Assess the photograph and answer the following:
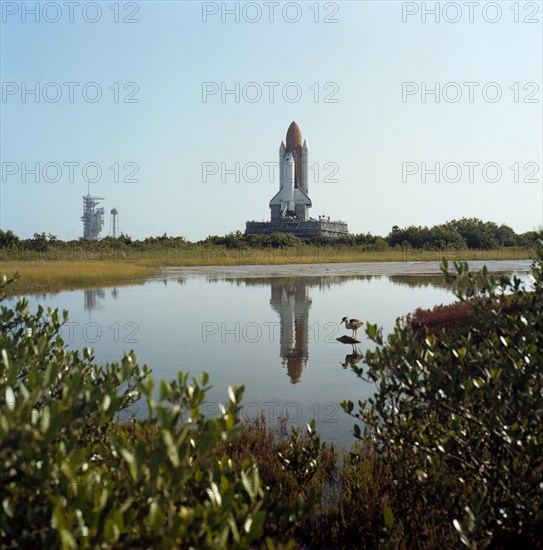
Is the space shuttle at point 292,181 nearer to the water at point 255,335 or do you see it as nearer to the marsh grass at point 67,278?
the marsh grass at point 67,278

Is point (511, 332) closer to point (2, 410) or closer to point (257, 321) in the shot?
point (2, 410)

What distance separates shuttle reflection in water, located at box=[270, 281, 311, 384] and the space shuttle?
93.6m

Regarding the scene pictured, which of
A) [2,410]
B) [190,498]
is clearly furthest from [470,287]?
[2,410]

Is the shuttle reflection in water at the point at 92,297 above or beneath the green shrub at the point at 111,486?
beneath

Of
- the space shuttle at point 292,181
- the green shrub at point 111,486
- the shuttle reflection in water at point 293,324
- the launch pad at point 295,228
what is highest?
the space shuttle at point 292,181

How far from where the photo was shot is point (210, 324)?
15820mm

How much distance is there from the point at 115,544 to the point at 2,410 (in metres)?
1.42

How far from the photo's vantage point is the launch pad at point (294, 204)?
11081cm

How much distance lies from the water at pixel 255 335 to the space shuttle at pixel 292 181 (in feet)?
311

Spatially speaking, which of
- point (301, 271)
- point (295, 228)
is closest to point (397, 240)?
point (295, 228)

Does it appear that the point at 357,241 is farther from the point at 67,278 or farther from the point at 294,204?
the point at 67,278

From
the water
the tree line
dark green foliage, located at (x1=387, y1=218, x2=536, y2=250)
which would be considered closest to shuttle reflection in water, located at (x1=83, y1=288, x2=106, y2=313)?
the water

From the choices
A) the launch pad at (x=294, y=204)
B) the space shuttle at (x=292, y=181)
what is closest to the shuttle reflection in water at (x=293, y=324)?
the launch pad at (x=294, y=204)

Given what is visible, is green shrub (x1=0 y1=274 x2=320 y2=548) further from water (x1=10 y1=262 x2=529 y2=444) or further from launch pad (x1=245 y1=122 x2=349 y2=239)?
launch pad (x1=245 y1=122 x2=349 y2=239)
